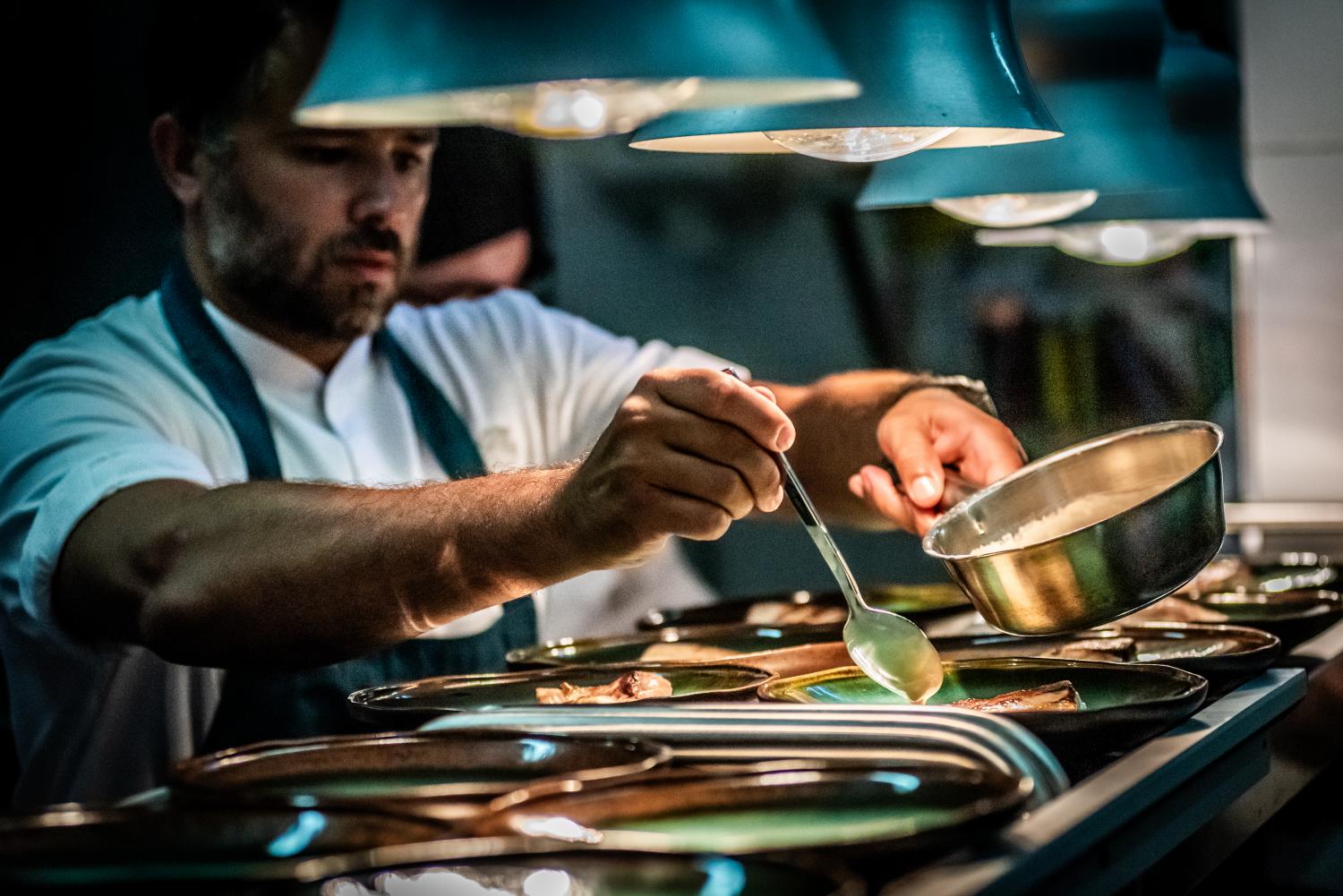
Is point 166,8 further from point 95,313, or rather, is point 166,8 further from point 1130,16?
point 1130,16

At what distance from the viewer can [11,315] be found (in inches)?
87.0

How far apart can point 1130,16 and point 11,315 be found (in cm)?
161

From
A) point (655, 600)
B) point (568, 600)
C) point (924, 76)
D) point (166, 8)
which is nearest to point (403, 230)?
point (166, 8)

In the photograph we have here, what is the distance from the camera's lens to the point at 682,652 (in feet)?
6.32

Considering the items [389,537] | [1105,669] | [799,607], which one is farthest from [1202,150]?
[389,537]

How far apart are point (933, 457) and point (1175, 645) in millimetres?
441

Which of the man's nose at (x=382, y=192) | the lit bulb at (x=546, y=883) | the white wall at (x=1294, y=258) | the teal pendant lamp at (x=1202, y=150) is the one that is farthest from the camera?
the white wall at (x=1294, y=258)

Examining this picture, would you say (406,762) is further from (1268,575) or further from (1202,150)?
(1268,575)

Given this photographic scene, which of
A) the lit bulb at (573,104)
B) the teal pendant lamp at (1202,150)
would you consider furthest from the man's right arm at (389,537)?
the teal pendant lamp at (1202,150)

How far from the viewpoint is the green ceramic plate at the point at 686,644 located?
190 cm

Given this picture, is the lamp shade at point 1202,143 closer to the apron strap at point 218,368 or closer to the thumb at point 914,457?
the thumb at point 914,457

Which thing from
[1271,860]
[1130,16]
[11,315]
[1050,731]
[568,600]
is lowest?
[1271,860]

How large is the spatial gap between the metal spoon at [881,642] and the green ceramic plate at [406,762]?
18.8 inches

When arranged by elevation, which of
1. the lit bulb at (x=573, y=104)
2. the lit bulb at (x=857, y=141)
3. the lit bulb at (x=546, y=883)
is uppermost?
the lit bulb at (x=857, y=141)
